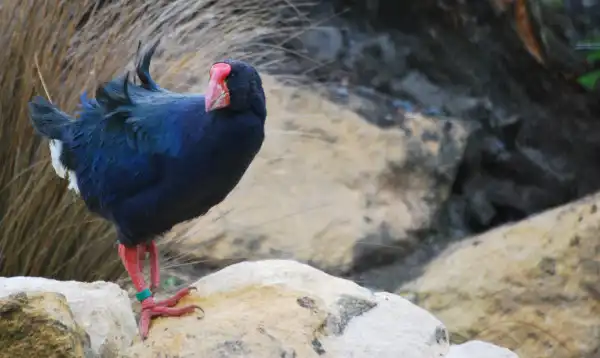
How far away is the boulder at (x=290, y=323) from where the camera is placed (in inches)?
67.2

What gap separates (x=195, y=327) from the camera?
1762 millimetres

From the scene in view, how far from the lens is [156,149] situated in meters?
1.75

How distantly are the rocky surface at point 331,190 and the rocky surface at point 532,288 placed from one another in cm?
28

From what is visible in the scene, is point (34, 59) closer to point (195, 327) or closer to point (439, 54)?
point (195, 327)

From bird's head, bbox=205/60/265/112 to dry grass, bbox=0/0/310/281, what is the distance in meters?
0.94

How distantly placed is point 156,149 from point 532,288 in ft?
4.46

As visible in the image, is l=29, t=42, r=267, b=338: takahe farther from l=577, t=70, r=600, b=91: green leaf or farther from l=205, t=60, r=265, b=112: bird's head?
l=577, t=70, r=600, b=91: green leaf

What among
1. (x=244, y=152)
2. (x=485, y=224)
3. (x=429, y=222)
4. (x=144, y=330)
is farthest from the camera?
(x=485, y=224)

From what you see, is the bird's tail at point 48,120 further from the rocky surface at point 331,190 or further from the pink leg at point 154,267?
the rocky surface at point 331,190

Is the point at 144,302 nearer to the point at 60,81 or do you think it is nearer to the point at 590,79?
the point at 60,81

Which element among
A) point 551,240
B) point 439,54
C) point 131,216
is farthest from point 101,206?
point 439,54

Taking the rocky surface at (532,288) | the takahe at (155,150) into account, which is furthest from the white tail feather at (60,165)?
the rocky surface at (532,288)

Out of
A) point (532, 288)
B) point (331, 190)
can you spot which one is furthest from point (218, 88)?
point (331, 190)

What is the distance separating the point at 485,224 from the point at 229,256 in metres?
1.05
